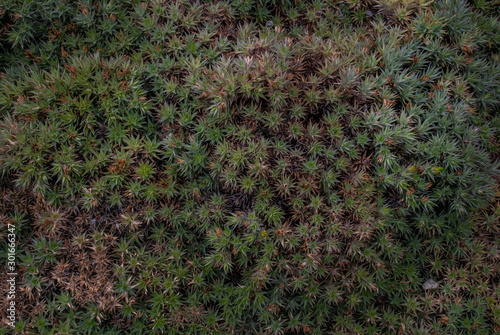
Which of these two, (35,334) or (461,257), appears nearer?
(35,334)

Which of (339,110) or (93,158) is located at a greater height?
(339,110)

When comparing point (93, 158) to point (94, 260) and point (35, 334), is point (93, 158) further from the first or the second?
point (35, 334)

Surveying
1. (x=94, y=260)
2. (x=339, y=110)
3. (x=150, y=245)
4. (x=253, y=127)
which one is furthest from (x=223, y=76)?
(x=94, y=260)

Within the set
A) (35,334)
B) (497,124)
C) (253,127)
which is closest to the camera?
(35,334)

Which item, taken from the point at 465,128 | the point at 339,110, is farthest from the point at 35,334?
the point at 465,128

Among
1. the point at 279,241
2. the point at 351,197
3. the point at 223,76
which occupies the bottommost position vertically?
the point at 279,241

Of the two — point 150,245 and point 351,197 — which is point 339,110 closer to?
point 351,197

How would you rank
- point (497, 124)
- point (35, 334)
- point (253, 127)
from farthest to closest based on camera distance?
1. point (497, 124)
2. point (253, 127)
3. point (35, 334)
